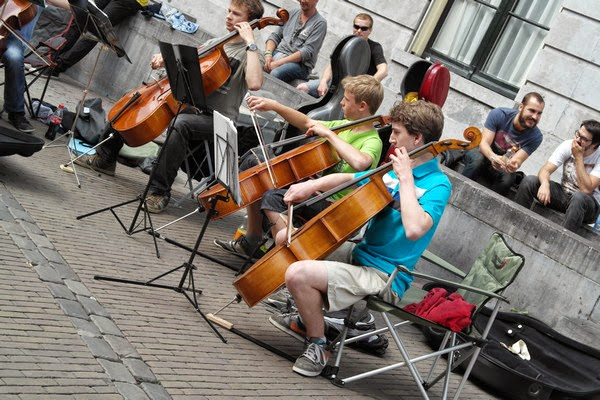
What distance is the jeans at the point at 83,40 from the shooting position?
11.7 meters

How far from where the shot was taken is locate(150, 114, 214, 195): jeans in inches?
315

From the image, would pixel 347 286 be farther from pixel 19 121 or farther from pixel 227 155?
pixel 19 121

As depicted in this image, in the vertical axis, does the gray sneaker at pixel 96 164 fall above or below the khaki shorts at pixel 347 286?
below

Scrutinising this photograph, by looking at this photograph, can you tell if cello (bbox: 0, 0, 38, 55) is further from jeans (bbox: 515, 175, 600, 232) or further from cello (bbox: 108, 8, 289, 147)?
jeans (bbox: 515, 175, 600, 232)

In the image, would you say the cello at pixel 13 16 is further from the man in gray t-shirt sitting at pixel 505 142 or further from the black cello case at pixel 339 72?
the man in gray t-shirt sitting at pixel 505 142

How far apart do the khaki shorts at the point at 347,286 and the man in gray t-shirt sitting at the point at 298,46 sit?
5.72 meters

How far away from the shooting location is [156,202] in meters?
8.02

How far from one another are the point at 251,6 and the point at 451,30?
5478 mm

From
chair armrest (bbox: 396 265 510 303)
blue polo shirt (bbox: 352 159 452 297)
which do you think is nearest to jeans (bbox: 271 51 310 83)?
blue polo shirt (bbox: 352 159 452 297)

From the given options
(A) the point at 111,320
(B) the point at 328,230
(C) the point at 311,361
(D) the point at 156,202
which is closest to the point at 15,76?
(D) the point at 156,202

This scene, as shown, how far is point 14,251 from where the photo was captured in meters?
5.99

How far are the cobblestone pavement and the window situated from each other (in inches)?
231

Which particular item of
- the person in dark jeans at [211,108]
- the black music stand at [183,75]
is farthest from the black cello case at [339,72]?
the black music stand at [183,75]

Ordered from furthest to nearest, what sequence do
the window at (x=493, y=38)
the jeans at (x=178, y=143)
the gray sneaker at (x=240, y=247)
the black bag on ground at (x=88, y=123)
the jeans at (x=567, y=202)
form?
1. the window at (x=493, y=38)
2. the black bag on ground at (x=88, y=123)
3. the jeans at (x=567, y=202)
4. the jeans at (x=178, y=143)
5. the gray sneaker at (x=240, y=247)
